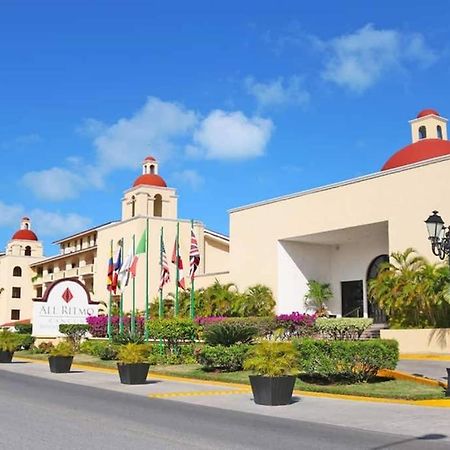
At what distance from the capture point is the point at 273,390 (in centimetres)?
1381

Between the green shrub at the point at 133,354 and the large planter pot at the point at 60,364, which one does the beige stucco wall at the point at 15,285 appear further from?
the green shrub at the point at 133,354

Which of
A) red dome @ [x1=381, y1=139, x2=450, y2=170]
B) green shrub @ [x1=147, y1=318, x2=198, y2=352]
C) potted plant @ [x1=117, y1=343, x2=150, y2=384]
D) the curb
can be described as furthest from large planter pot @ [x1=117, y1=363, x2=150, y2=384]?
red dome @ [x1=381, y1=139, x2=450, y2=170]

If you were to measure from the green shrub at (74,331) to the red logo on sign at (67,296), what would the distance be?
222cm

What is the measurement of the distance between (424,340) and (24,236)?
203 feet

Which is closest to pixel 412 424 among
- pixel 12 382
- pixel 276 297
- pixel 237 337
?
pixel 237 337

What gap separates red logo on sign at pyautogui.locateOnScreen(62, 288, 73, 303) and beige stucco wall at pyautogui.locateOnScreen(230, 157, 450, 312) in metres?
9.46

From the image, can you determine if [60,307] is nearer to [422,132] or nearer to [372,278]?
[372,278]

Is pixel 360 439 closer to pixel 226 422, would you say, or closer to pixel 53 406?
pixel 226 422

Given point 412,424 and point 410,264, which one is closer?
point 412,424

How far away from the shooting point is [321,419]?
11.8 metres

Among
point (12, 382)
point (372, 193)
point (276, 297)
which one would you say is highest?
point (372, 193)

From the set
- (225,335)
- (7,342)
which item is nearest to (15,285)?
(7,342)

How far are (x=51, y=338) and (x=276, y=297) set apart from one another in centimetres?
1265

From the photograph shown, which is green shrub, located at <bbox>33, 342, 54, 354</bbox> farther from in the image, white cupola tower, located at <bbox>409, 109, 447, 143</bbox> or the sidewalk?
white cupola tower, located at <bbox>409, 109, 447, 143</bbox>
